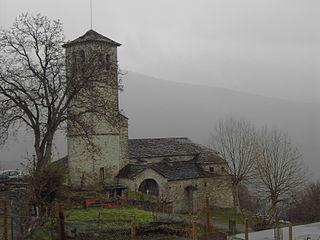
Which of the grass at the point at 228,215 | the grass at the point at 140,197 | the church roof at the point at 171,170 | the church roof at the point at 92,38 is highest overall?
the church roof at the point at 92,38

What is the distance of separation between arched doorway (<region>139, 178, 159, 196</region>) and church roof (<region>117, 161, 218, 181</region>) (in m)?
1.09

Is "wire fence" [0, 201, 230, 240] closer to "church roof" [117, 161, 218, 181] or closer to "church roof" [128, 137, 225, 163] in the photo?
"church roof" [117, 161, 218, 181]

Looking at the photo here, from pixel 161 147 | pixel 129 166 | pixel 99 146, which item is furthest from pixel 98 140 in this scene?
pixel 161 147

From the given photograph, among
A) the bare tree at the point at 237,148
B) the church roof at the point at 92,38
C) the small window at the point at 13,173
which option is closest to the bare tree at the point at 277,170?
the bare tree at the point at 237,148

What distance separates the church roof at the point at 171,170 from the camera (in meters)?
35.5

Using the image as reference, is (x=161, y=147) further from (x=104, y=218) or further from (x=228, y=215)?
(x=104, y=218)

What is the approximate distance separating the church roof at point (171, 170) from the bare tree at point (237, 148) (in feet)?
8.68

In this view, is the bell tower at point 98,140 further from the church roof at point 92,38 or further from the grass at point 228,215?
the grass at point 228,215

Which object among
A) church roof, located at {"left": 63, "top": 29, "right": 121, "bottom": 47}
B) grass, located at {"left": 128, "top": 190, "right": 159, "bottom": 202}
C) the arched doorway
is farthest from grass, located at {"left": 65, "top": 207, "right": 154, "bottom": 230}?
church roof, located at {"left": 63, "top": 29, "right": 121, "bottom": 47}

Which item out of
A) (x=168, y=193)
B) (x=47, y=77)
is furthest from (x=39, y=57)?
(x=168, y=193)

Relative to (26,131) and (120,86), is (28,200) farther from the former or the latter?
(120,86)

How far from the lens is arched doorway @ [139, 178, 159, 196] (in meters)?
35.4

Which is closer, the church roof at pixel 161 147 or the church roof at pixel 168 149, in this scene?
the church roof at pixel 161 147

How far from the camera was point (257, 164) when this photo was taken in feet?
106
